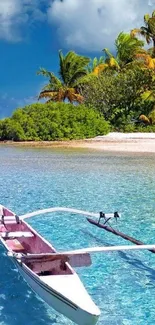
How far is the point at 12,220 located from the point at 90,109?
28679 mm

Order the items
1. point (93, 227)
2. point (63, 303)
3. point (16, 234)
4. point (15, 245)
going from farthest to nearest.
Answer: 1. point (93, 227)
2. point (15, 245)
3. point (16, 234)
4. point (63, 303)

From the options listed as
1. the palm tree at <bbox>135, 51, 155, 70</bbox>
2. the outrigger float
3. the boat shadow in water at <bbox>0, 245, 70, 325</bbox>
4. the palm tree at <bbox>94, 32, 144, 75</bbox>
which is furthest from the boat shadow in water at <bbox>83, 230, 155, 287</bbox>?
the palm tree at <bbox>94, 32, 144, 75</bbox>

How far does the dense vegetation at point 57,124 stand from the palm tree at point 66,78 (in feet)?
13.2

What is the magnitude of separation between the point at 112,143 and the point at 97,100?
7.16 m

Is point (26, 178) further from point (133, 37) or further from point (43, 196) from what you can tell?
point (133, 37)

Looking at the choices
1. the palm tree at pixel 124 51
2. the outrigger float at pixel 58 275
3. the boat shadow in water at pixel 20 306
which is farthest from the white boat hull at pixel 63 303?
the palm tree at pixel 124 51

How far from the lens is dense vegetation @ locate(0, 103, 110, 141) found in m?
33.7

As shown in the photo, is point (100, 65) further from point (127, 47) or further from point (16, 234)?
point (16, 234)

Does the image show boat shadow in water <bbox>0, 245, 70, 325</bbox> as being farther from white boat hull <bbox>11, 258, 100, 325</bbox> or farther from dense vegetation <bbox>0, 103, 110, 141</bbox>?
dense vegetation <bbox>0, 103, 110, 141</bbox>

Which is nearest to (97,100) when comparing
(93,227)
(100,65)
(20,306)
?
(100,65)

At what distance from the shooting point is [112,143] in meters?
30.4

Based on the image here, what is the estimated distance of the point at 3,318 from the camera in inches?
199

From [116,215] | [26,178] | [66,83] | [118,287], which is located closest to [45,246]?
[118,287]

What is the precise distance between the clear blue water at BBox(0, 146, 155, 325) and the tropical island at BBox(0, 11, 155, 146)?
1301 cm
